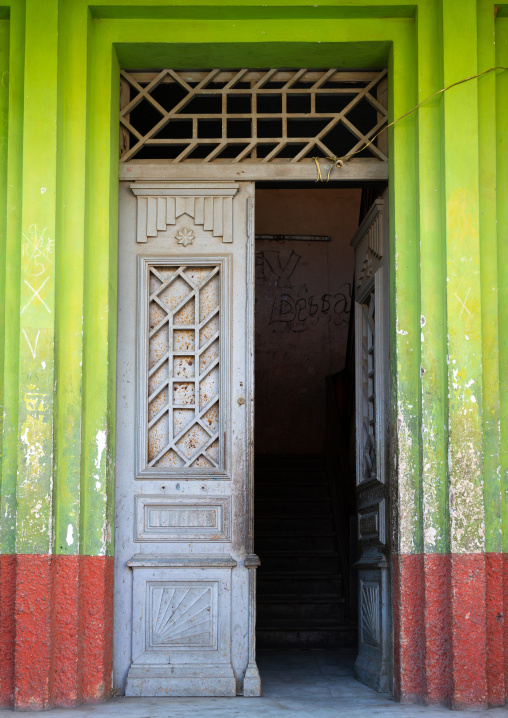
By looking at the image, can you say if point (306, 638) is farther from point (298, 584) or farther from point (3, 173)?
point (3, 173)

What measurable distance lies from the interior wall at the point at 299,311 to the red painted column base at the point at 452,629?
7.33 metres

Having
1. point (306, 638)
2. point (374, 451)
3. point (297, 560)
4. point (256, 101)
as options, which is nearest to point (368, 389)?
point (374, 451)

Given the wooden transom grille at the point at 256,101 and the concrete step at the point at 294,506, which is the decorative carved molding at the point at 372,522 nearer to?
the wooden transom grille at the point at 256,101

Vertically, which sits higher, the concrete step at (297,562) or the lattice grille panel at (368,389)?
the lattice grille panel at (368,389)

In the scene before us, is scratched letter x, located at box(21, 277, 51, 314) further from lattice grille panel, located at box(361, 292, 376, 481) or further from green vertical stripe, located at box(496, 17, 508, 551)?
green vertical stripe, located at box(496, 17, 508, 551)

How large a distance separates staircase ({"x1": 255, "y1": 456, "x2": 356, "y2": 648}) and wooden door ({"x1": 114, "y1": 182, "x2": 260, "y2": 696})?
266cm

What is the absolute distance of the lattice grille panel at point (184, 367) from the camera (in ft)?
19.5

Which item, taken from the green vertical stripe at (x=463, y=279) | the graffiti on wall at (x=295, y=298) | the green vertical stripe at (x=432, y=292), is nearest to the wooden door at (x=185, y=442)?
the green vertical stripe at (x=432, y=292)

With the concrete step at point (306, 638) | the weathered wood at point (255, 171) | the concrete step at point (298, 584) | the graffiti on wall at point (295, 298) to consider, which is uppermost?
the graffiti on wall at point (295, 298)

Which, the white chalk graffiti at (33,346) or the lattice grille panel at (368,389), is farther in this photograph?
the lattice grille panel at (368,389)

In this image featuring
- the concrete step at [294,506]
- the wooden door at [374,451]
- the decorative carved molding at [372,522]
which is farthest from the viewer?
the concrete step at [294,506]

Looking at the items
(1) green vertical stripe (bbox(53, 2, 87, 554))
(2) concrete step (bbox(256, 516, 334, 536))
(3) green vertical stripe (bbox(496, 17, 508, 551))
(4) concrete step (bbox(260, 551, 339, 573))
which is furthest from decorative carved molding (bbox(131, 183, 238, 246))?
(2) concrete step (bbox(256, 516, 334, 536))

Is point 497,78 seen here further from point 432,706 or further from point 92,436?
point 432,706

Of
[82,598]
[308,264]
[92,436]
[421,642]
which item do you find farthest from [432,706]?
[308,264]
